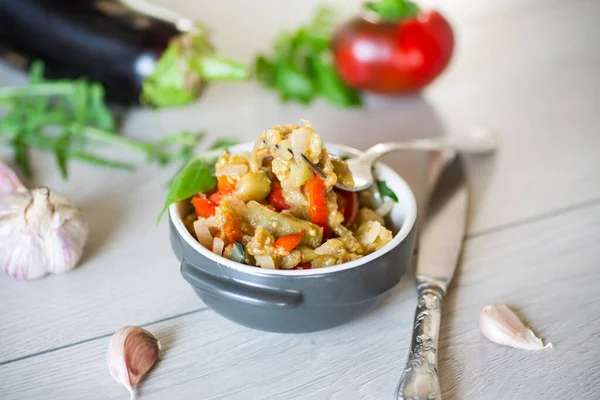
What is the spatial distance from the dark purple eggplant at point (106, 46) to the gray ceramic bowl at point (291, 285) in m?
0.64

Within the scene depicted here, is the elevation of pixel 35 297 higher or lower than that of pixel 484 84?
lower

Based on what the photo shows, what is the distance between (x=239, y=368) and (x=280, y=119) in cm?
68

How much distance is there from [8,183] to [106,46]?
0.52 m

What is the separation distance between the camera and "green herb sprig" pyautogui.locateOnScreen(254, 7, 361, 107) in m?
1.44

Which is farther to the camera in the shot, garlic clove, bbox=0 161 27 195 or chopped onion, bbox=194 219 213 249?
garlic clove, bbox=0 161 27 195

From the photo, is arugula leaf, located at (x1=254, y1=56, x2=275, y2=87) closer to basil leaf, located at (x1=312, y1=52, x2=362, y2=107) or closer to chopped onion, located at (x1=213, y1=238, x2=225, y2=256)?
basil leaf, located at (x1=312, y1=52, x2=362, y2=107)

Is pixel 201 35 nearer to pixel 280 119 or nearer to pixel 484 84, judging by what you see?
pixel 280 119

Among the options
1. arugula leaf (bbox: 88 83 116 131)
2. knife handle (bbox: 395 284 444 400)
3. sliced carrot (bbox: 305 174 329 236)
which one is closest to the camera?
knife handle (bbox: 395 284 444 400)

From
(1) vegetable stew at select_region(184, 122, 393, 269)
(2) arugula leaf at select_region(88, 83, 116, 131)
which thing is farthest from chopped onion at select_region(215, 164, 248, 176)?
(2) arugula leaf at select_region(88, 83, 116, 131)

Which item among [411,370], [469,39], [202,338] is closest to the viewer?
[411,370]

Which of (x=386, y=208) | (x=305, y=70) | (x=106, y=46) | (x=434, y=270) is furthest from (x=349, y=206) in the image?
(x=106, y=46)

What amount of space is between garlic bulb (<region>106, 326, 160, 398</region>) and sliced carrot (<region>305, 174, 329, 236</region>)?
25 cm

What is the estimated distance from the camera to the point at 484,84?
1.55 meters

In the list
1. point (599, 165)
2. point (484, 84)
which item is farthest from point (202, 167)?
point (484, 84)
